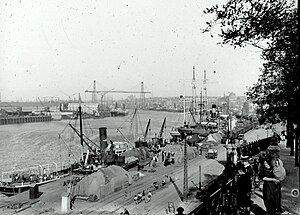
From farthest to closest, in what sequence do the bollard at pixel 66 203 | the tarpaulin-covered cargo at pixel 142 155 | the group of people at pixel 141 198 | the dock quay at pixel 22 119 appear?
the dock quay at pixel 22 119, the tarpaulin-covered cargo at pixel 142 155, the group of people at pixel 141 198, the bollard at pixel 66 203

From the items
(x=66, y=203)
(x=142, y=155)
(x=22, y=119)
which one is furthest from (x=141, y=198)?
(x=22, y=119)

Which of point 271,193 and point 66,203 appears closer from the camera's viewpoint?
point 271,193

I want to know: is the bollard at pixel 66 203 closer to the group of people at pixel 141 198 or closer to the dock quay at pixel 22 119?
the group of people at pixel 141 198

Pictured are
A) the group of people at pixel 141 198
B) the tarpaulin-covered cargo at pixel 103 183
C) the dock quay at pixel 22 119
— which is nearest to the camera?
the group of people at pixel 141 198

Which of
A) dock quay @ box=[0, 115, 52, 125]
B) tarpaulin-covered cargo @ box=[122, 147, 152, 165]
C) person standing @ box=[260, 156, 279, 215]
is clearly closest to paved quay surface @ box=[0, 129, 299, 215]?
person standing @ box=[260, 156, 279, 215]

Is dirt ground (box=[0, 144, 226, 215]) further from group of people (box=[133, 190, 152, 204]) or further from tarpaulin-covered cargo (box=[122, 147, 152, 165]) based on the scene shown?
tarpaulin-covered cargo (box=[122, 147, 152, 165])

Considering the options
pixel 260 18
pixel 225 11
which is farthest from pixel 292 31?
pixel 225 11

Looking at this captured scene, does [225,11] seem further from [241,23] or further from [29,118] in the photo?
[29,118]

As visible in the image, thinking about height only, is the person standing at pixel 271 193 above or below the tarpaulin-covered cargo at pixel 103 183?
above

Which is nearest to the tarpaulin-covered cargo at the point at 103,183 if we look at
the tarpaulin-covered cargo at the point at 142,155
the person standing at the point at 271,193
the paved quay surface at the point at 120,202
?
the paved quay surface at the point at 120,202

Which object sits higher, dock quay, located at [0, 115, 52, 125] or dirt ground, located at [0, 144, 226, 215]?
dirt ground, located at [0, 144, 226, 215]

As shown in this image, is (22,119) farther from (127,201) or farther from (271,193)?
(271,193)
